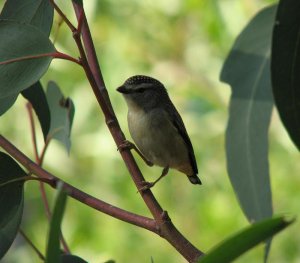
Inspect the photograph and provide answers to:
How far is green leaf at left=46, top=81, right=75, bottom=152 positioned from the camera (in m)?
2.79

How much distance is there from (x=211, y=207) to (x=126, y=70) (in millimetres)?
1258

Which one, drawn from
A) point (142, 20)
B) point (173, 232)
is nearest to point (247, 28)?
point (173, 232)

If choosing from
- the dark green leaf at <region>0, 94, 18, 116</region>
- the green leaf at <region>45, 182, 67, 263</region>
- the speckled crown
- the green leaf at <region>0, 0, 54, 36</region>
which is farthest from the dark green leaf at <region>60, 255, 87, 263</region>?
the speckled crown

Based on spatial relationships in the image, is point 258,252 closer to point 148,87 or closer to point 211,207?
point 211,207

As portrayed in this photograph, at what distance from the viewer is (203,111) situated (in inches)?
221

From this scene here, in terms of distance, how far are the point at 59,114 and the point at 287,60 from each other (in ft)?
3.48

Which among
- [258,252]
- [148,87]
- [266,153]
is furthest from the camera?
[258,252]

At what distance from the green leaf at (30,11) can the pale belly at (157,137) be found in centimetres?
122

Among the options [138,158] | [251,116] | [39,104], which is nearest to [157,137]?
[251,116]

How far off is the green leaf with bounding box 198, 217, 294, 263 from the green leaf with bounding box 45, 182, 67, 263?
34cm

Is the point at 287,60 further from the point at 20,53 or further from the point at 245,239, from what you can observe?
the point at 245,239

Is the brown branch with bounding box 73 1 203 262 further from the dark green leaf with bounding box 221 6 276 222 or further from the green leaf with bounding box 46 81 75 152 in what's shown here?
the dark green leaf with bounding box 221 6 276 222

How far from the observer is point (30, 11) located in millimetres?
2600

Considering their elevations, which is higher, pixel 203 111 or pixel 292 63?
pixel 292 63
